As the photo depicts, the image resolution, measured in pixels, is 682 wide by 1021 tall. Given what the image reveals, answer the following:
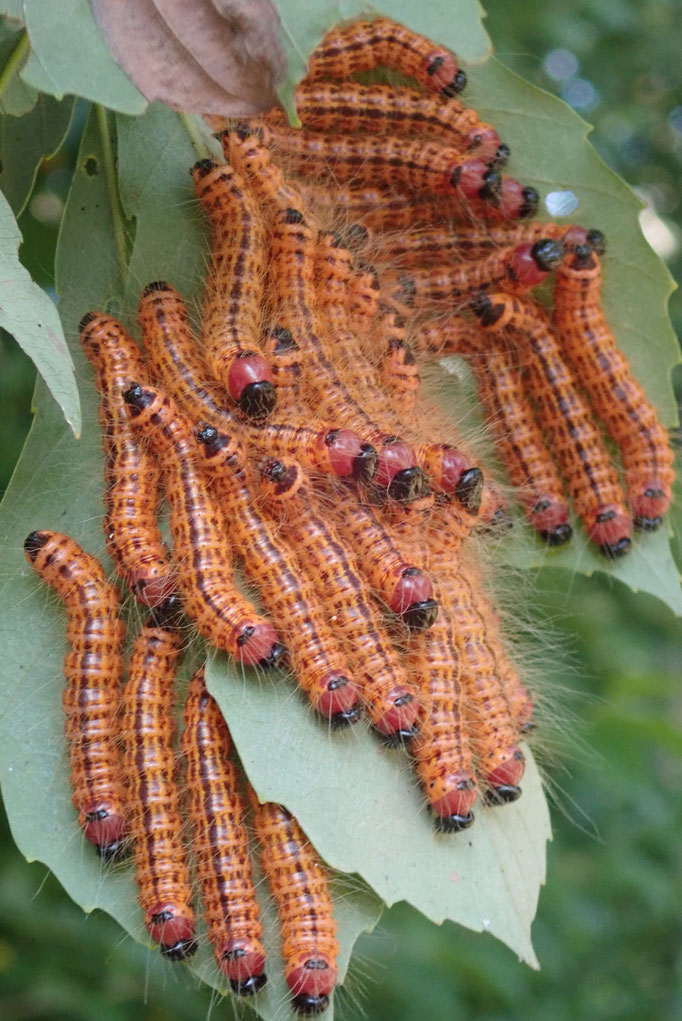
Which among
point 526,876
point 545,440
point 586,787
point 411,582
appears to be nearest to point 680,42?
point 545,440

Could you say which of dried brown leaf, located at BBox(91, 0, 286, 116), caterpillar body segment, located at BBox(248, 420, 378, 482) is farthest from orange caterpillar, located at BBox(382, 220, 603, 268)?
dried brown leaf, located at BBox(91, 0, 286, 116)

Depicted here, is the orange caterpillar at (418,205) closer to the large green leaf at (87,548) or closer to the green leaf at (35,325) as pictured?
the large green leaf at (87,548)

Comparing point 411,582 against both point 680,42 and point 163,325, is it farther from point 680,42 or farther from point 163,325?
point 680,42

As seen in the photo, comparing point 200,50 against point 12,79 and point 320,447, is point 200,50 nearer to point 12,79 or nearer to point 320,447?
point 12,79

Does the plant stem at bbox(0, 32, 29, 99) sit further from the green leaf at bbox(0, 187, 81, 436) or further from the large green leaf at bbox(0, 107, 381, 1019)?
the green leaf at bbox(0, 187, 81, 436)

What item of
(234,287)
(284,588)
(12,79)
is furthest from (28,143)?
(284,588)

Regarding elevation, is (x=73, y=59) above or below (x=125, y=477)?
above
